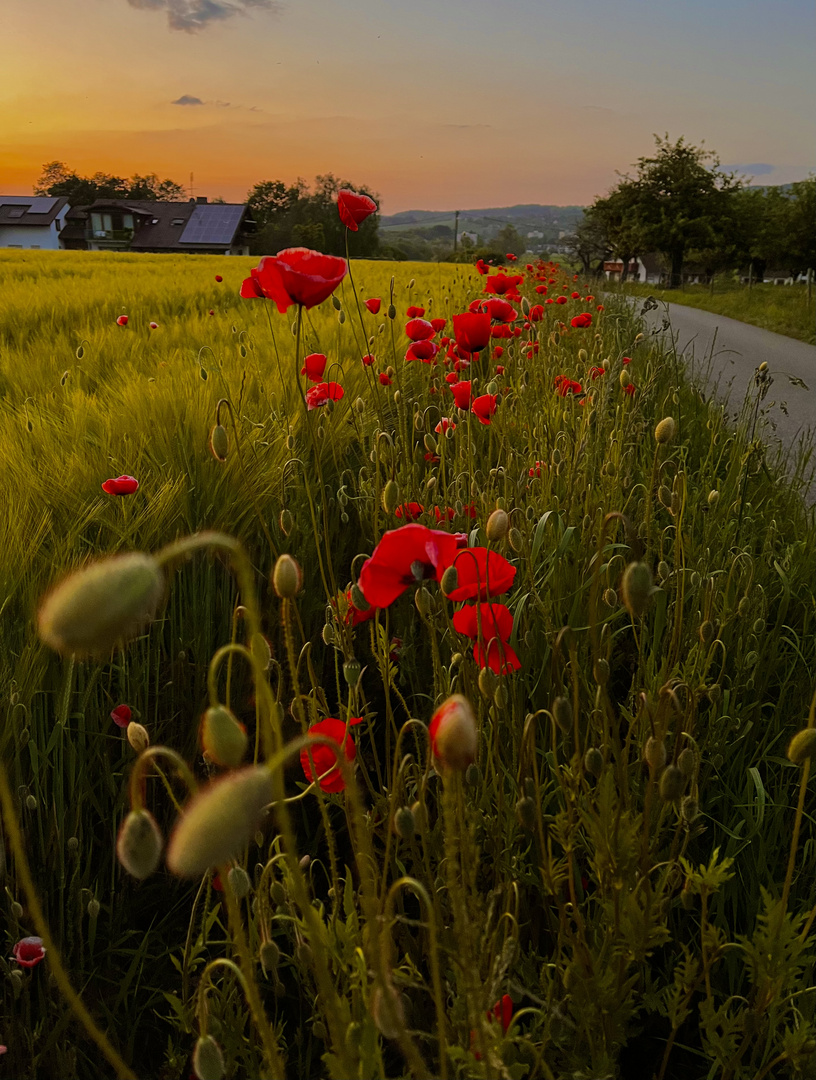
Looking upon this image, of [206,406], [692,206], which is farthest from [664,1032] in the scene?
[692,206]

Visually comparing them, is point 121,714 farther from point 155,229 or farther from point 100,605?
point 155,229

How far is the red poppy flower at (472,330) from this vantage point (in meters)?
1.75

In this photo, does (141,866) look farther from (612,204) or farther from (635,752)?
(612,204)

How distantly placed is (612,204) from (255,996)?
1574 inches

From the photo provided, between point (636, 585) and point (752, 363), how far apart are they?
21.8ft

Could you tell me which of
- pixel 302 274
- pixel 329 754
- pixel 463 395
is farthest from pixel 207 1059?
pixel 463 395

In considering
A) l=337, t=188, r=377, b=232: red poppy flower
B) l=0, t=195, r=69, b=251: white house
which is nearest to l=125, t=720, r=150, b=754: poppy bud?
l=337, t=188, r=377, b=232: red poppy flower

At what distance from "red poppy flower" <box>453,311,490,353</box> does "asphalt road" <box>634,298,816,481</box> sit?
109cm

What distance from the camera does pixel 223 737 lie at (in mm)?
511

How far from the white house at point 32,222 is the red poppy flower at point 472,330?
2312 inches

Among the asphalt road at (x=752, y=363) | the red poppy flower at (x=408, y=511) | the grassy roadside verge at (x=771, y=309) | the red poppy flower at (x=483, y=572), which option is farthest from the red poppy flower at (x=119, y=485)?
the grassy roadside verge at (x=771, y=309)

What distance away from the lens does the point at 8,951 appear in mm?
1113

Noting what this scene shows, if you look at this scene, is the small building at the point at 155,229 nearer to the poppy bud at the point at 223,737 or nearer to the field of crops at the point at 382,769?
the field of crops at the point at 382,769

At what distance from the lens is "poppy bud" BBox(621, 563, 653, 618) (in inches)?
30.7
